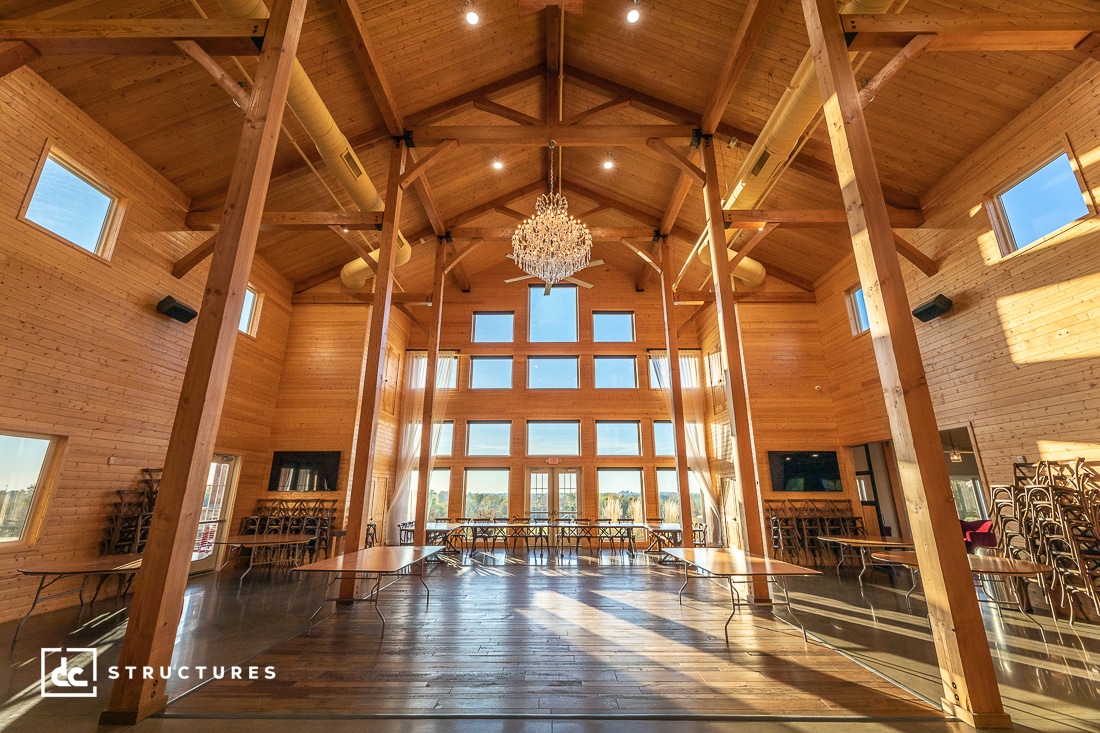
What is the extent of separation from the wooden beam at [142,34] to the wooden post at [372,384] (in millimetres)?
2562

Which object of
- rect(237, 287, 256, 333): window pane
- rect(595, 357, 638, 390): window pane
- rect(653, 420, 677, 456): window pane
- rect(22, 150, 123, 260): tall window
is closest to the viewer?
rect(22, 150, 123, 260): tall window

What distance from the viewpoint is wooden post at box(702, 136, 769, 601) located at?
486cm

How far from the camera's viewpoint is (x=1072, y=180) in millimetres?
4523

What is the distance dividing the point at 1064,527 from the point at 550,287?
5867 mm

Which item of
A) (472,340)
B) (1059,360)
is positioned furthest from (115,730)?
(472,340)

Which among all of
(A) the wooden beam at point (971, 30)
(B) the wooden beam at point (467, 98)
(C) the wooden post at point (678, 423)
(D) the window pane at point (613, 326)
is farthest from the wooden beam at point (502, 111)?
(D) the window pane at point (613, 326)

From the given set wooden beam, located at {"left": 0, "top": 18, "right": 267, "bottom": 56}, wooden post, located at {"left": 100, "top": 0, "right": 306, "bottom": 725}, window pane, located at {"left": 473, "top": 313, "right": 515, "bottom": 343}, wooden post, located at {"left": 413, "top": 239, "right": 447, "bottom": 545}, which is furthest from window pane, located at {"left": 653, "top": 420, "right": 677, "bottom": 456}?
wooden beam, located at {"left": 0, "top": 18, "right": 267, "bottom": 56}

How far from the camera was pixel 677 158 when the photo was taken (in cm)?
609

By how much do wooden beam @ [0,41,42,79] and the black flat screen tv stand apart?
427 inches

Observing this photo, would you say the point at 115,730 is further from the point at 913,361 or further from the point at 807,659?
the point at 913,361

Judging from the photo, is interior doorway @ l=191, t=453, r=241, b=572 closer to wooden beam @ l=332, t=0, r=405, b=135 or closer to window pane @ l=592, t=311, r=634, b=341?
wooden beam @ l=332, t=0, r=405, b=135

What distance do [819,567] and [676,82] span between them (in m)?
8.12

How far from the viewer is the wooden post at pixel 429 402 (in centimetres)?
751

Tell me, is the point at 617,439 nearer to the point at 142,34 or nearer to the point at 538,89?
the point at 538,89
